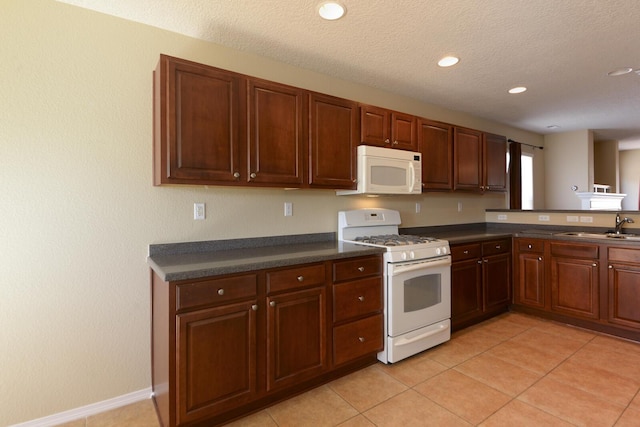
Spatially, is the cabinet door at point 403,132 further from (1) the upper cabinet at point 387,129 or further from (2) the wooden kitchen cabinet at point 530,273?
(2) the wooden kitchen cabinet at point 530,273

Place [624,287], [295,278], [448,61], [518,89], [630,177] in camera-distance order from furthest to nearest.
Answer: [630,177] → [518,89] → [624,287] → [448,61] → [295,278]

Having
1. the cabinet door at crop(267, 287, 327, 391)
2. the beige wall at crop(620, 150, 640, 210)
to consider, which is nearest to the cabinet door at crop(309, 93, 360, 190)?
the cabinet door at crop(267, 287, 327, 391)

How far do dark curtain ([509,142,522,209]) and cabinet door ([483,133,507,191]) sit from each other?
87 cm

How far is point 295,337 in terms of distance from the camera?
6.64ft

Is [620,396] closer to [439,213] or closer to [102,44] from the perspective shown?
[439,213]

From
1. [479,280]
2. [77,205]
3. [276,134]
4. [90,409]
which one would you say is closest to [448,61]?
[276,134]

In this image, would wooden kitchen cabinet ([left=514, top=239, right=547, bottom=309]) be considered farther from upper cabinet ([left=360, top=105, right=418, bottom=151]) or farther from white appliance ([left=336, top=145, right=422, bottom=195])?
upper cabinet ([left=360, top=105, right=418, bottom=151])

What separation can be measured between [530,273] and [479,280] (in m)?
0.73

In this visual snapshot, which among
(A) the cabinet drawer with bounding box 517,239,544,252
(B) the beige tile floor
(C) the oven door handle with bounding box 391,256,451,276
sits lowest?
(B) the beige tile floor

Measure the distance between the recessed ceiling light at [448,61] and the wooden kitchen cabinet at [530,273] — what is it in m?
2.12

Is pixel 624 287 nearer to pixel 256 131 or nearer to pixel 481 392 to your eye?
pixel 481 392

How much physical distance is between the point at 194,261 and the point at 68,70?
1357mm

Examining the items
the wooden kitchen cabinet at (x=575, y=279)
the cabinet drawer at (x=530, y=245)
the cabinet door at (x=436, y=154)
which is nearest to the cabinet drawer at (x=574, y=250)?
the wooden kitchen cabinet at (x=575, y=279)

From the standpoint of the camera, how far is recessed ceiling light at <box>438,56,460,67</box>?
260cm
